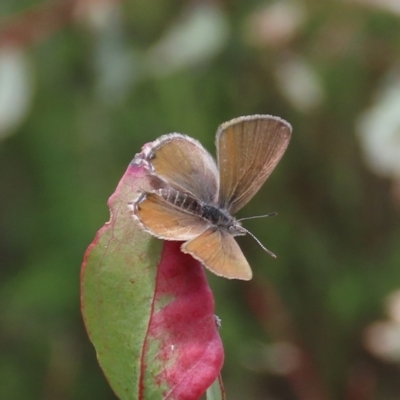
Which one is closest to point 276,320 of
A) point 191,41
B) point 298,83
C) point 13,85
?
point 298,83

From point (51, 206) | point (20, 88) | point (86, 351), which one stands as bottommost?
point (86, 351)

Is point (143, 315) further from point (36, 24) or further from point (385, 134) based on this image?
point (36, 24)

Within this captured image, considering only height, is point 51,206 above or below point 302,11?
below

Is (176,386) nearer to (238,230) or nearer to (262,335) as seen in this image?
(238,230)

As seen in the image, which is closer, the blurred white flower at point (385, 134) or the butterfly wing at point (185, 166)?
the butterfly wing at point (185, 166)

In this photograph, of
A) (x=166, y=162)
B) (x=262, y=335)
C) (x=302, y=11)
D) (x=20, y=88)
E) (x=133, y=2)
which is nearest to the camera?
(x=166, y=162)

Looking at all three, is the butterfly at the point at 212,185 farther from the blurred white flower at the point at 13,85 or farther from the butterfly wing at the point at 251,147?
the blurred white flower at the point at 13,85

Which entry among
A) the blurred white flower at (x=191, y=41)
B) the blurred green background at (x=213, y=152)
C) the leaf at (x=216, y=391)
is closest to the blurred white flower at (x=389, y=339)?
the blurred green background at (x=213, y=152)

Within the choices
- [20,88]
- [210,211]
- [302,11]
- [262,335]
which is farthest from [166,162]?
[262,335]

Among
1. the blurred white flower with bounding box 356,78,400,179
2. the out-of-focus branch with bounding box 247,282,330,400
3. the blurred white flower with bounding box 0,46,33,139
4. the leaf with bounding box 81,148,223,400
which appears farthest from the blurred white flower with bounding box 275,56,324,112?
the leaf with bounding box 81,148,223,400
